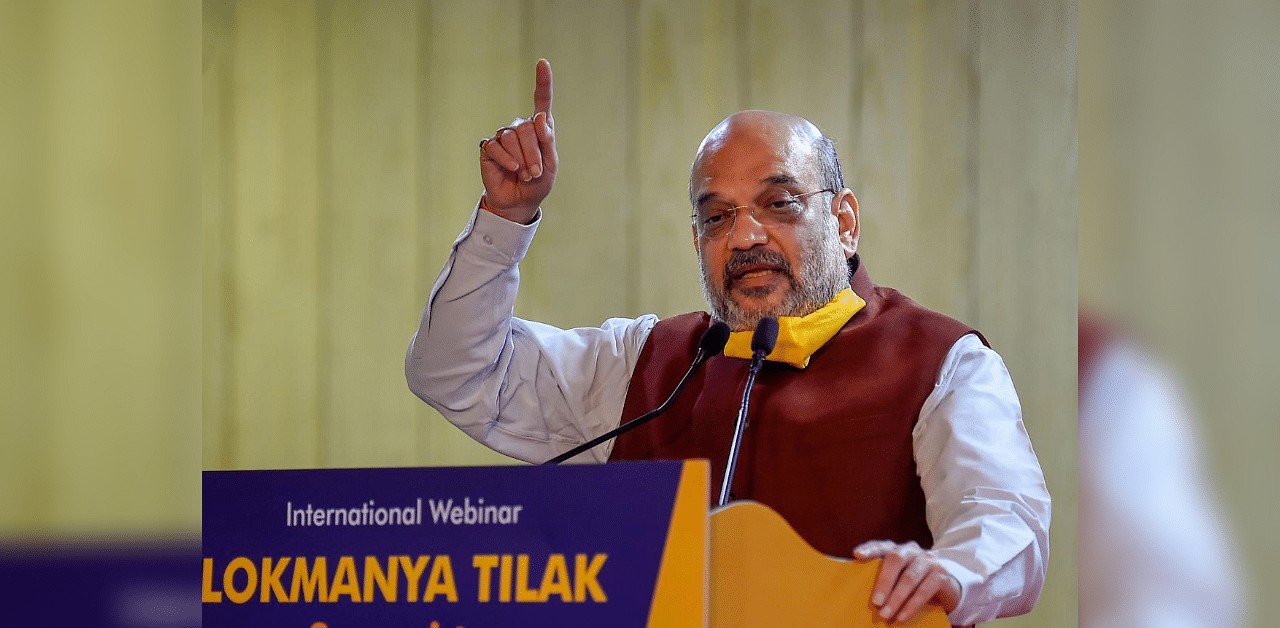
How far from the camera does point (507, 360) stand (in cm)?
263

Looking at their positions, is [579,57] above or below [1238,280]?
above

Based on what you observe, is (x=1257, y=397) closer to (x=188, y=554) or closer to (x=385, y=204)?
(x=188, y=554)

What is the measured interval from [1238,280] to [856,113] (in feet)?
5.75

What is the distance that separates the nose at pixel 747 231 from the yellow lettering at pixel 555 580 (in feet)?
4.01

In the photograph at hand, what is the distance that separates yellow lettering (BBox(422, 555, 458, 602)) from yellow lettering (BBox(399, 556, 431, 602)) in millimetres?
13

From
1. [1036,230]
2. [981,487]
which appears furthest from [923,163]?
[981,487]

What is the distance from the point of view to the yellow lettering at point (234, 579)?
4.56ft

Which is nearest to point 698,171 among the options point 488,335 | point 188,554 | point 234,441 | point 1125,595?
point 488,335

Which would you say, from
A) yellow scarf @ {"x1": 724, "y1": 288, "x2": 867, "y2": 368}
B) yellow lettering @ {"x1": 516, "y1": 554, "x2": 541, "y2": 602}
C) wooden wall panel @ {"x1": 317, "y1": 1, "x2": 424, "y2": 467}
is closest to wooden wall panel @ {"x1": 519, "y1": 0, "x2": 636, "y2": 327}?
wooden wall panel @ {"x1": 317, "y1": 1, "x2": 424, "y2": 467}

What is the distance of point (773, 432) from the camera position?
7.54 feet

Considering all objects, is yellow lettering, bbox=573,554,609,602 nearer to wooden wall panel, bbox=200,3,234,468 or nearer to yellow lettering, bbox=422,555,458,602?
yellow lettering, bbox=422,555,458,602

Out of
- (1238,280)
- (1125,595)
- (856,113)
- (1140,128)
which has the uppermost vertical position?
(856,113)

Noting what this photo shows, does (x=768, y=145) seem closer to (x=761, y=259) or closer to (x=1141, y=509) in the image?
(x=761, y=259)

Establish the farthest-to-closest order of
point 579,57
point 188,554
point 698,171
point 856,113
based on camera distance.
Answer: point 579,57 → point 856,113 → point 698,171 → point 188,554
